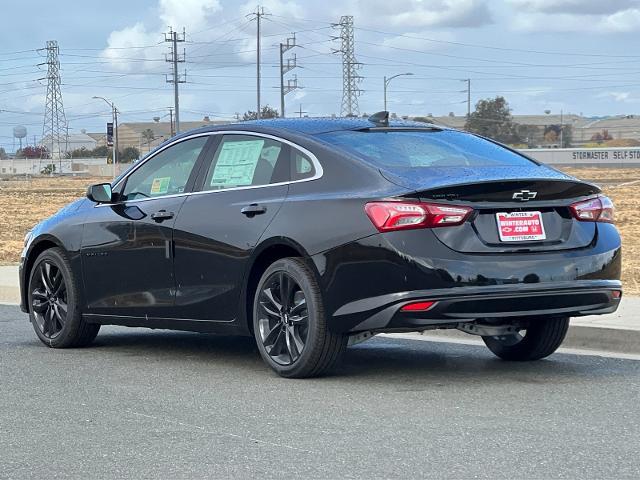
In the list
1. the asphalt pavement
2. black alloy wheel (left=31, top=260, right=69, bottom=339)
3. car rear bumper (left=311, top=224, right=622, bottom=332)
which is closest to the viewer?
the asphalt pavement

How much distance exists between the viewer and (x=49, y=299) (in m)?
9.73

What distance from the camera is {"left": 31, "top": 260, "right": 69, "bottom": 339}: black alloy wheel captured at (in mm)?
9625

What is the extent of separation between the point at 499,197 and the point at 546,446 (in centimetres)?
190

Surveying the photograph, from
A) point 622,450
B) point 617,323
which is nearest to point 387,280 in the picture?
point 622,450

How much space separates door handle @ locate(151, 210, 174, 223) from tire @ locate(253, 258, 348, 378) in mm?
1046

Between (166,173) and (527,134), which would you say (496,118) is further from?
(166,173)

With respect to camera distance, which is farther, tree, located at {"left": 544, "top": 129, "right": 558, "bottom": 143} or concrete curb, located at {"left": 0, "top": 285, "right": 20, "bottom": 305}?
tree, located at {"left": 544, "top": 129, "right": 558, "bottom": 143}

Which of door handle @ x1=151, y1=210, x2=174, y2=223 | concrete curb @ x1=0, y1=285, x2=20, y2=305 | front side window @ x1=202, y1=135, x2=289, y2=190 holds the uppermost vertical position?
front side window @ x1=202, y1=135, x2=289, y2=190

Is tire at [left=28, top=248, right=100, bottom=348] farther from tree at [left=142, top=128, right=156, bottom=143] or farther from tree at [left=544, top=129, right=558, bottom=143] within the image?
tree at [left=142, top=128, right=156, bottom=143]

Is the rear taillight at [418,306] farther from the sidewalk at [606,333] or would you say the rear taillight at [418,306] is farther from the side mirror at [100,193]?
the side mirror at [100,193]

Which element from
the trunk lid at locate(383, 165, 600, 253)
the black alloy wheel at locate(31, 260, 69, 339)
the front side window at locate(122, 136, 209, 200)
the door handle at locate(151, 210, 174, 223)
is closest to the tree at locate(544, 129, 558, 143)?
the black alloy wheel at locate(31, 260, 69, 339)

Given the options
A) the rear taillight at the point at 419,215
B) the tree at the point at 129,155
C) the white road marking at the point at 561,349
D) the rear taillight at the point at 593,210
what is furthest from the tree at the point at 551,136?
the rear taillight at the point at 419,215

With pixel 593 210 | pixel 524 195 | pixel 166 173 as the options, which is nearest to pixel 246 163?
pixel 166 173

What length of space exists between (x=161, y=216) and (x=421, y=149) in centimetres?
189
